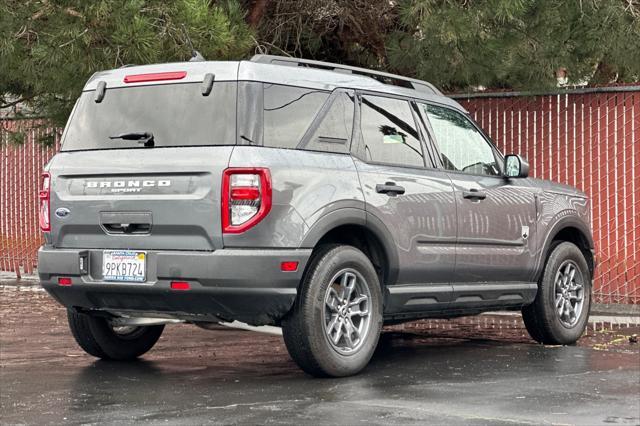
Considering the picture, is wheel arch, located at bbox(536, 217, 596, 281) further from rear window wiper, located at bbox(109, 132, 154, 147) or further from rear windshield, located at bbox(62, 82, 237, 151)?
rear window wiper, located at bbox(109, 132, 154, 147)

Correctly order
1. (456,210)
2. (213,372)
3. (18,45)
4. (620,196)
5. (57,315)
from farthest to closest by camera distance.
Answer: (620,196), (57,315), (18,45), (456,210), (213,372)

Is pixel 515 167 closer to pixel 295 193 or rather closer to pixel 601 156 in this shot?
pixel 295 193

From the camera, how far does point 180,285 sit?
783cm

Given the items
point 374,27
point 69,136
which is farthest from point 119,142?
point 374,27

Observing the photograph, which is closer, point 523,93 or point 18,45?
point 18,45

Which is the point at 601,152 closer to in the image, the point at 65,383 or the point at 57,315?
the point at 57,315

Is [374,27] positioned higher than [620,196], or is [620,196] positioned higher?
[374,27]

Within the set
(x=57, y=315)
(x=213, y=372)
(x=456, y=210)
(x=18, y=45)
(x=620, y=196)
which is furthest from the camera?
(x=620, y=196)

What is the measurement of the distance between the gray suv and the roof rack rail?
2 cm

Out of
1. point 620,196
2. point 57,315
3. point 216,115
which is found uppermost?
point 216,115

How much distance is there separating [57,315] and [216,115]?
5.74 m

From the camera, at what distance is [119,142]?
835 centimetres

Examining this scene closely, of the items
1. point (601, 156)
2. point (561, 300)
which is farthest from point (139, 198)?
point (601, 156)

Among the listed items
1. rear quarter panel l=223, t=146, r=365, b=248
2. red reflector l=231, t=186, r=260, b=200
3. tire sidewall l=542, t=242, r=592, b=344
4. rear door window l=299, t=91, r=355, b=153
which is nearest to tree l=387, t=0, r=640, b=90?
tire sidewall l=542, t=242, r=592, b=344
